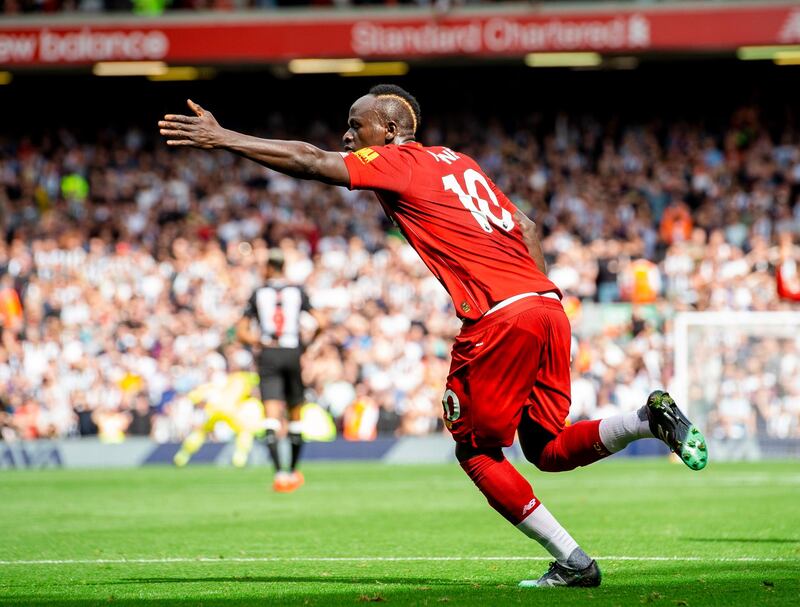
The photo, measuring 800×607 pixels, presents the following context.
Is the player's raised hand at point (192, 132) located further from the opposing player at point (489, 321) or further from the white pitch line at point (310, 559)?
the white pitch line at point (310, 559)

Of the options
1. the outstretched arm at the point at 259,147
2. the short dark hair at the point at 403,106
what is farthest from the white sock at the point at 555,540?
the short dark hair at the point at 403,106

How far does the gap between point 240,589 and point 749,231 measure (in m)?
19.4

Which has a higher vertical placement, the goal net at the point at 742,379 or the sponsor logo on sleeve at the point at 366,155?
the sponsor logo on sleeve at the point at 366,155

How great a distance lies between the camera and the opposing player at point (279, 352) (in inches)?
561

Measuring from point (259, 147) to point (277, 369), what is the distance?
8.51 m

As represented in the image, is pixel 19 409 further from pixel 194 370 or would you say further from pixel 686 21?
pixel 686 21

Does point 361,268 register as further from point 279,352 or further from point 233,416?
point 279,352

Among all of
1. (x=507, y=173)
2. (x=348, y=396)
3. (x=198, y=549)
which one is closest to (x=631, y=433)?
(x=198, y=549)

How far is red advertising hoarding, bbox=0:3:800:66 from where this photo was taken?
26.1 metres

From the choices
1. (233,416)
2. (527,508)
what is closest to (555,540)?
(527,508)

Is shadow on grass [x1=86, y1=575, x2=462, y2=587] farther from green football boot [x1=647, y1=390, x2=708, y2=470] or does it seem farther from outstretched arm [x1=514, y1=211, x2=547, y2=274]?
outstretched arm [x1=514, y1=211, x2=547, y2=274]

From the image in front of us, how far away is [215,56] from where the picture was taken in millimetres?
27406

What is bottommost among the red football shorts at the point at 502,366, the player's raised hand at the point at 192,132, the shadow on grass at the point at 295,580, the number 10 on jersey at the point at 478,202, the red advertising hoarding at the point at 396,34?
the shadow on grass at the point at 295,580

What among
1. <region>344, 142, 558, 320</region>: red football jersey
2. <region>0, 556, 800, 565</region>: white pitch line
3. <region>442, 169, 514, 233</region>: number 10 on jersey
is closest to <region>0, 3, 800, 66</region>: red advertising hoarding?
<region>0, 556, 800, 565</region>: white pitch line
